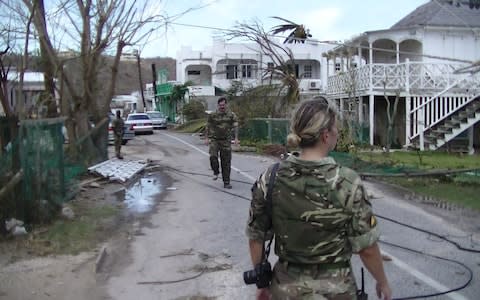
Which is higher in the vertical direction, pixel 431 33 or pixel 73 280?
pixel 431 33

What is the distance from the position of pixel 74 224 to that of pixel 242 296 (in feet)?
13.5

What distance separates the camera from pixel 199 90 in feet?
181

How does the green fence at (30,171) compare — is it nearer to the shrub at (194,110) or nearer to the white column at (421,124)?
the white column at (421,124)

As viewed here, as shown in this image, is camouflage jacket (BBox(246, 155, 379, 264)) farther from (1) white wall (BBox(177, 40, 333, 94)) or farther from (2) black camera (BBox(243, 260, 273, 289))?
(1) white wall (BBox(177, 40, 333, 94))

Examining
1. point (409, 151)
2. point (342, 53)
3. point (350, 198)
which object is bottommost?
point (409, 151)

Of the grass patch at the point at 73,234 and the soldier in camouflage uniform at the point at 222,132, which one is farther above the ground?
the soldier in camouflage uniform at the point at 222,132

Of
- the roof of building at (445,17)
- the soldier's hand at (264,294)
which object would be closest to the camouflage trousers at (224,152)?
the soldier's hand at (264,294)

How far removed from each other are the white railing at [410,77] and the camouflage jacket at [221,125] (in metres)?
13.5

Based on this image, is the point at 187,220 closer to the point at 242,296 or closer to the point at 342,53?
the point at 242,296

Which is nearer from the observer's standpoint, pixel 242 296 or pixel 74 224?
pixel 242 296

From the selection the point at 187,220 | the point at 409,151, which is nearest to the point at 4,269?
the point at 187,220

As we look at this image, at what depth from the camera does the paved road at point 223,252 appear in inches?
229

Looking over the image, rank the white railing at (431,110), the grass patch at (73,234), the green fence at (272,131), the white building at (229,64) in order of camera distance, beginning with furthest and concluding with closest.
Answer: the white building at (229,64) → the white railing at (431,110) → the green fence at (272,131) → the grass patch at (73,234)

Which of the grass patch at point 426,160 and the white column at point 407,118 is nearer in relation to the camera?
the grass patch at point 426,160
